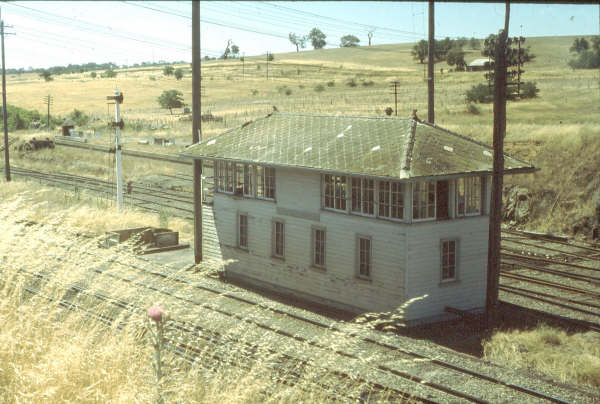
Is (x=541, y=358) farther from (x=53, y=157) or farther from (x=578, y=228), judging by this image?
(x=53, y=157)

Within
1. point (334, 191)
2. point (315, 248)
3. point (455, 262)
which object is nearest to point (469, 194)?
point (455, 262)

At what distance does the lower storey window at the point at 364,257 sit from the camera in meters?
17.4

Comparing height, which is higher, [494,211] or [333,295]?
[494,211]

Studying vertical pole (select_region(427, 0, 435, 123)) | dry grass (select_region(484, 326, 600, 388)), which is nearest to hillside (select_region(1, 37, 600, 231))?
vertical pole (select_region(427, 0, 435, 123))

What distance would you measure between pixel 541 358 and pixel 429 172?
17.6 ft

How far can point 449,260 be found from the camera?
17.5 meters

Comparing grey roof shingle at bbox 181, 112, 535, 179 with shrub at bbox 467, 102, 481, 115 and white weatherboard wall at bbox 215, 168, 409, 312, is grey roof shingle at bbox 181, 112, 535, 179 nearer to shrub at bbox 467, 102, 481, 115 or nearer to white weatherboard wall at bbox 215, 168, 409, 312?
white weatherboard wall at bbox 215, 168, 409, 312

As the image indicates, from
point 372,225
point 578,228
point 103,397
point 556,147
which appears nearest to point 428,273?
point 372,225

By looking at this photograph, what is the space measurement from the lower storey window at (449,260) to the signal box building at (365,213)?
0.11 feet

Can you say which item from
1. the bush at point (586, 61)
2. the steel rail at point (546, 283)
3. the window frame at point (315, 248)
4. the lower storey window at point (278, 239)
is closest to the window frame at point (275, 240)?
the lower storey window at point (278, 239)

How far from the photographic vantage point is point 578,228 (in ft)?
93.2

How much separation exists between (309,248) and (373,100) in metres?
50.8

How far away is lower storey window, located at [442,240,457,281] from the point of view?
1731 centimetres

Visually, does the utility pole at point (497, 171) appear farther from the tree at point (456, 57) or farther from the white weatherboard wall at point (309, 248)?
the tree at point (456, 57)
